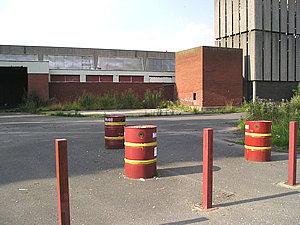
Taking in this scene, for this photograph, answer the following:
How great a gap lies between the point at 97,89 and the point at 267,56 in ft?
65.7

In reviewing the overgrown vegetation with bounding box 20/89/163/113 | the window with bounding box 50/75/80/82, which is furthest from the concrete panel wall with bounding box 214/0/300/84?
the window with bounding box 50/75/80/82

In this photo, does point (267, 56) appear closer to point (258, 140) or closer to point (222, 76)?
point (222, 76)

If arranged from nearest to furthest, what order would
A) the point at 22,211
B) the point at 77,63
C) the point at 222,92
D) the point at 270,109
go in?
the point at 22,211 < the point at 270,109 < the point at 222,92 < the point at 77,63

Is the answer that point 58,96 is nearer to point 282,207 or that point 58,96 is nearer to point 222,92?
point 222,92

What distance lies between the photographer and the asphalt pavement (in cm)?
423

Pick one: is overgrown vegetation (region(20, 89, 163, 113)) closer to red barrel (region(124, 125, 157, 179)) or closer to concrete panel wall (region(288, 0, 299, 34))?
concrete panel wall (region(288, 0, 299, 34))

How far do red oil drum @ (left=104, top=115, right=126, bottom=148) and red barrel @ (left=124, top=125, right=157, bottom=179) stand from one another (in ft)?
9.87

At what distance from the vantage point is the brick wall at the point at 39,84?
109 ft

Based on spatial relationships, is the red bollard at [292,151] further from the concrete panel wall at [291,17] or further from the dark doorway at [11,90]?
the dark doorway at [11,90]

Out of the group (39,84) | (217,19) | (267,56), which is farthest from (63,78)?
(267,56)

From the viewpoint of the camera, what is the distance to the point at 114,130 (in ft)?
29.5

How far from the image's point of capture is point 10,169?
270 inches

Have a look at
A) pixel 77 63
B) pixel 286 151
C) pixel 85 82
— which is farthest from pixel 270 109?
pixel 77 63

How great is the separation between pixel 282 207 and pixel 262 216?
54 centimetres
